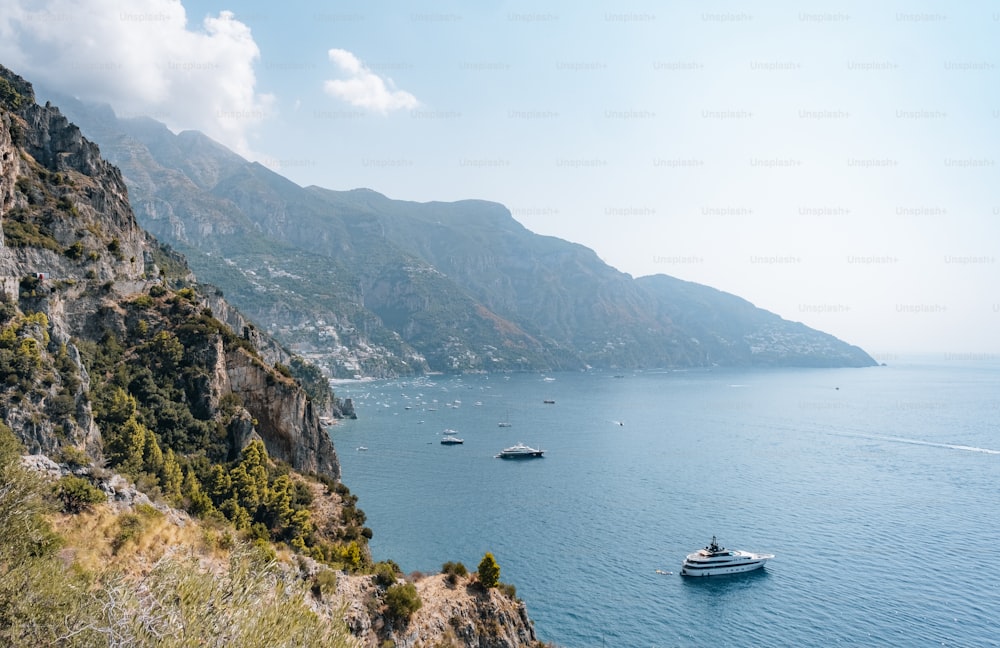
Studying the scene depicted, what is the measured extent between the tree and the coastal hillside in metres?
0.39

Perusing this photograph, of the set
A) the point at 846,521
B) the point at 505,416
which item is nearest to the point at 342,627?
the point at 846,521

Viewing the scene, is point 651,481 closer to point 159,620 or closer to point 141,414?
point 141,414

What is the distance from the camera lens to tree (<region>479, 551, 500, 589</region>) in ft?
129

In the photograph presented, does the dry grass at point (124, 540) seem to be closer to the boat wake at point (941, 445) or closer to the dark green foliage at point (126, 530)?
the dark green foliage at point (126, 530)

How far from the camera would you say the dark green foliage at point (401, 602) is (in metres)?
34.0

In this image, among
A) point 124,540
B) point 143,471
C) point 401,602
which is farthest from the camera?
point 143,471

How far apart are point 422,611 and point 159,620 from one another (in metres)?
24.5

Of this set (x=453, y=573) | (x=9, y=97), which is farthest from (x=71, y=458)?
(x=9, y=97)

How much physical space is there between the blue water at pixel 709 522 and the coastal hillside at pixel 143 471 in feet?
55.1

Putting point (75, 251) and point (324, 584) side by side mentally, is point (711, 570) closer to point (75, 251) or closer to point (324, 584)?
point (324, 584)

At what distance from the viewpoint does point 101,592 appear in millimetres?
16047

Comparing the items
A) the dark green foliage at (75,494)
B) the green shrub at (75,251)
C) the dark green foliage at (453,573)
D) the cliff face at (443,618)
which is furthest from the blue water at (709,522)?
the green shrub at (75,251)

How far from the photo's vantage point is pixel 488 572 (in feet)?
130

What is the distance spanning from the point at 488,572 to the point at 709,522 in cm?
4643
